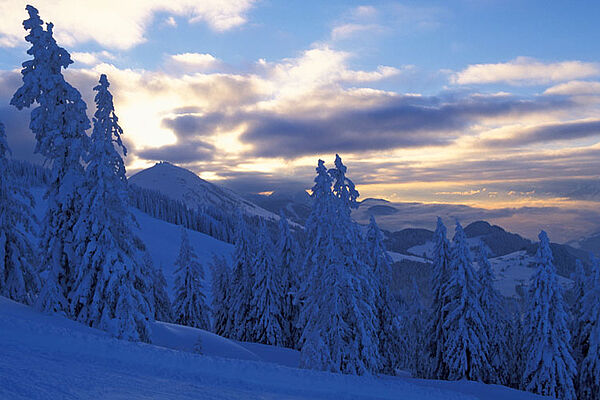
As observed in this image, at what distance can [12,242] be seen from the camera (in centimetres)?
1966

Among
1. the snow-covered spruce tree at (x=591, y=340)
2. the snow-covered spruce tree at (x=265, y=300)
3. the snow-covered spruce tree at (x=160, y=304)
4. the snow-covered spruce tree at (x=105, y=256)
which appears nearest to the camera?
the snow-covered spruce tree at (x=105, y=256)

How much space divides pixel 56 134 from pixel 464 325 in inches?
1081

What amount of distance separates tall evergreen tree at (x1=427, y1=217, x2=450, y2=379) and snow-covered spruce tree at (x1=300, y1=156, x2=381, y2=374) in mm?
10328

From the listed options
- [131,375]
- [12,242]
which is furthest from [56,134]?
[131,375]

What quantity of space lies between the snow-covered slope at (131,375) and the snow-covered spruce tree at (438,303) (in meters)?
17.9

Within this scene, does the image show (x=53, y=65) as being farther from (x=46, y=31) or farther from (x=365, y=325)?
(x=365, y=325)

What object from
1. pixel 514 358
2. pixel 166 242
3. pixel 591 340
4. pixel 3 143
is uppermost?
pixel 3 143

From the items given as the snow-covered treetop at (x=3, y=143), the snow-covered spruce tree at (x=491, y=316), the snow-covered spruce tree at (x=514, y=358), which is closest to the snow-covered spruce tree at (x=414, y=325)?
the snow-covered spruce tree at (x=514, y=358)

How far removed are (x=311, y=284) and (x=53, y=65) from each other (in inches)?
667

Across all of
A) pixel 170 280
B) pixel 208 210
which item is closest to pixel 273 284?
pixel 170 280

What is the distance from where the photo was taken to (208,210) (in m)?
198

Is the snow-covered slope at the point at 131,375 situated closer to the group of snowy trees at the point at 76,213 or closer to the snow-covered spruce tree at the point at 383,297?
the group of snowy trees at the point at 76,213

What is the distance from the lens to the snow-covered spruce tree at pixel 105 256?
711 inches

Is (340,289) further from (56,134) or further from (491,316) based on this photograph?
(491,316)
